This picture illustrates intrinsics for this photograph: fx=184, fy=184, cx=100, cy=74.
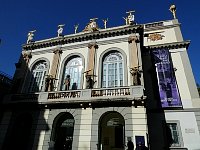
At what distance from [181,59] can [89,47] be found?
966 cm

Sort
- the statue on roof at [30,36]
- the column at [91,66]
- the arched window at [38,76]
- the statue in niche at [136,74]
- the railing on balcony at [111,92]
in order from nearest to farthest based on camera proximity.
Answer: the railing on balcony at [111,92] < the statue in niche at [136,74] < the column at [91,66] < the arched window at [38,76] < the statue on roof at [30,36]

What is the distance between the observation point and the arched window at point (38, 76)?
775 inches

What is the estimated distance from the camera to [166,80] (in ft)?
58.3

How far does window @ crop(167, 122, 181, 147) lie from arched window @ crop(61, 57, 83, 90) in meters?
9.23

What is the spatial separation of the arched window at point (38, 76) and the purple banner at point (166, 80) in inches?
477

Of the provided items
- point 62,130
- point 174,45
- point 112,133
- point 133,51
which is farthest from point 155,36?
point 62,130

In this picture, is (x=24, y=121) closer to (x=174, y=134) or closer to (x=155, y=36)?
(x=174, y=134)

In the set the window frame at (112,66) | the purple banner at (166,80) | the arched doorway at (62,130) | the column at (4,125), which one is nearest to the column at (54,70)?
the arched doorway at (62,130)

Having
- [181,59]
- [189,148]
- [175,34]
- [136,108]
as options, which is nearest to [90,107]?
[136,108]

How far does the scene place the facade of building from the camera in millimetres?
14914

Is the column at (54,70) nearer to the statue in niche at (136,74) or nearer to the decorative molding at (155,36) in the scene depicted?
the statue in niche at (136,74)

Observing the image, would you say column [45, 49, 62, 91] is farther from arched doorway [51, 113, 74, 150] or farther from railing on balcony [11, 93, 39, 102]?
arched doorway [51, 113, 74, 150]

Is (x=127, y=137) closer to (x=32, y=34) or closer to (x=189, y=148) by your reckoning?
(x=189, y=148)

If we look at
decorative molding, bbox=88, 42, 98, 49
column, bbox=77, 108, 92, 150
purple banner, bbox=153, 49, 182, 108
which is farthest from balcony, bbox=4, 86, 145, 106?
decorative molding, bbox=88, 42, 98, 49
